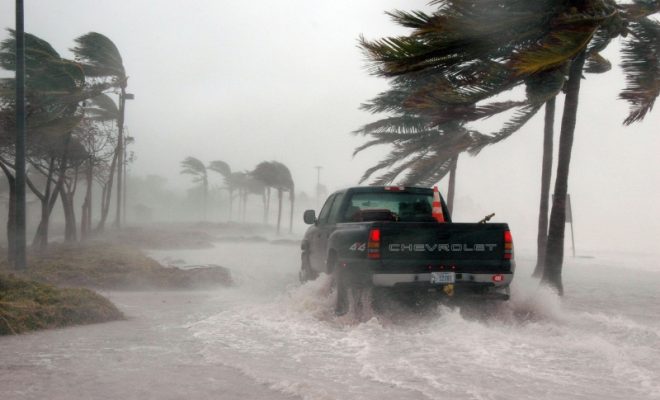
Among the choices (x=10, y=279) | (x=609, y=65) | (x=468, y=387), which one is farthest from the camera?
(x=609, y=65)

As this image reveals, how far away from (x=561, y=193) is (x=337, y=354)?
7.39 metres

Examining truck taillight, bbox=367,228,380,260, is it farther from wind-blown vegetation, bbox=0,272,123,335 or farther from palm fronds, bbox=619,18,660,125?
palm fronds, bbox=619,18,660,125

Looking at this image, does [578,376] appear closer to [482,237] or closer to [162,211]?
[482,237]

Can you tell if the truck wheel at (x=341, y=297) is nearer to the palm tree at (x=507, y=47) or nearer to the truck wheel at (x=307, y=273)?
the truck wheel at (x=307, y=273)

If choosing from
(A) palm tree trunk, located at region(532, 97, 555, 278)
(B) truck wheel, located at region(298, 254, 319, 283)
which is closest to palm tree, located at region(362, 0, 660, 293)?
(B) truck wheel, located at region(298, 254, 319, 283)

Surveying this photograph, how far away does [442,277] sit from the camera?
7836 mm

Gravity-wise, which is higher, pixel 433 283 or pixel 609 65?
pixel 609 65

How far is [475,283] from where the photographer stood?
7.97 metres

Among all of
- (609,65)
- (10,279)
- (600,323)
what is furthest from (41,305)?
(609,65)

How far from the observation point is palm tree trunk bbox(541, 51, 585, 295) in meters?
12.1

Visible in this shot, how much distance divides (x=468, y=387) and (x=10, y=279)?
7.13 m

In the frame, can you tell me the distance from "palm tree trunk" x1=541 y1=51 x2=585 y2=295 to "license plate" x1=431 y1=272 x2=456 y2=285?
197 inches

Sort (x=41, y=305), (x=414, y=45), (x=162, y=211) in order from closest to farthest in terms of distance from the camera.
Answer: (x=41, y=305) < (x=414, y=45) < (x=162, y=211)

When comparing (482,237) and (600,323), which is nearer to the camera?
(482,237)
